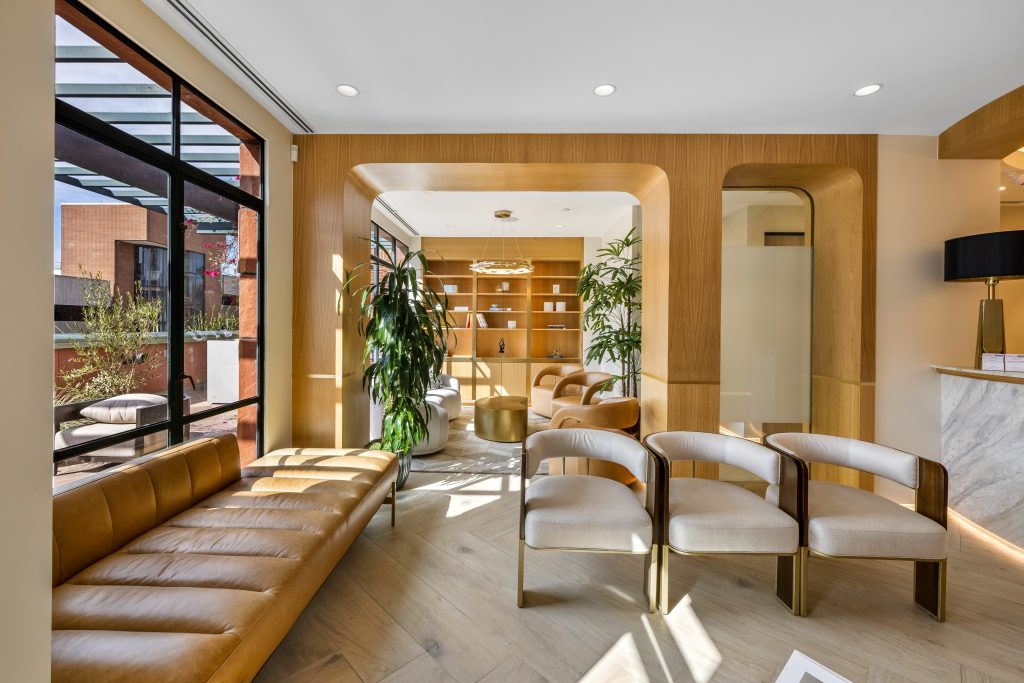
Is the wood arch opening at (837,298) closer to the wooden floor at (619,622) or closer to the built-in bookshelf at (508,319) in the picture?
the wooden floor at (619,622)

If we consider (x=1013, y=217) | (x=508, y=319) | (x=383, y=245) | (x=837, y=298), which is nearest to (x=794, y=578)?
(x=837, y=298)

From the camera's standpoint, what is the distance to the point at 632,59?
227 centimetres

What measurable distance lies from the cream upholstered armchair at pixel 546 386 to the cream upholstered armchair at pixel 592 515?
3335 mm

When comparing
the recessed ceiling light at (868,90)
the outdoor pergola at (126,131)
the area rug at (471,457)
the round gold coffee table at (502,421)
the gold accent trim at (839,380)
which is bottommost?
the area rug at (471,457)

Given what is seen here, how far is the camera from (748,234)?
352 cm

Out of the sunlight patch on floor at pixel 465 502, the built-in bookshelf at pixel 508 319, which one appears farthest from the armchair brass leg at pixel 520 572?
the built-in bookshelf at pixel 508 319

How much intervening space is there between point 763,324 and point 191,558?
13.2 ft

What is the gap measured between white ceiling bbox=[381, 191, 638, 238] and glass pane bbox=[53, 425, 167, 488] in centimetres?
343

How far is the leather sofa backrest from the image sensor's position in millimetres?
1489

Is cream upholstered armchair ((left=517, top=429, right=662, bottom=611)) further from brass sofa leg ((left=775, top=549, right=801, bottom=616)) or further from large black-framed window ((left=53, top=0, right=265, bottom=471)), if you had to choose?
large black-framed window ((left=53, top=0, right=265, bottom=471))

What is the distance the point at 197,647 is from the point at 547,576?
1579 millimetres

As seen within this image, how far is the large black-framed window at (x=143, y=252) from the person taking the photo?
5.57 feet

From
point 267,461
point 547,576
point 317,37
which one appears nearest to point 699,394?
Answer: point 547,576

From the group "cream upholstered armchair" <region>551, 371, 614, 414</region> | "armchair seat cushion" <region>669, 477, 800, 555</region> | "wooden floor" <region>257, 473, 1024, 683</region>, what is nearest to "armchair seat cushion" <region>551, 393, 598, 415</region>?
"cream upholstered armchair" <region>551, 371, 614, 414</region>
